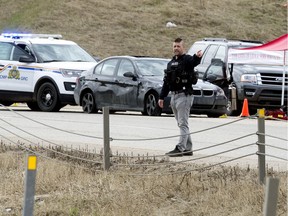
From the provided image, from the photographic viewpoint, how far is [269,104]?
85.0 ft

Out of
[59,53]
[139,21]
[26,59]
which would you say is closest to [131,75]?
[26,59]

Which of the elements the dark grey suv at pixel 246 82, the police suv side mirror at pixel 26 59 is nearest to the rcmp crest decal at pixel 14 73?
the police suv side mirror at pixel 26 59

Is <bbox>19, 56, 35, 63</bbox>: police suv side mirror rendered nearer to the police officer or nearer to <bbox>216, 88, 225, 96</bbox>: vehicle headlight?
<bbox>216, 88, 225, 96</bbox>: vehicle headlight

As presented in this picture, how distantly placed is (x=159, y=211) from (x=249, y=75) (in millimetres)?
15894

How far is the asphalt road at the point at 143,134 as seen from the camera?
1492 centimetres

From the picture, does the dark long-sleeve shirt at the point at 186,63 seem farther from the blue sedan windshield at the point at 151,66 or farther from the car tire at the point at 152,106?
the blue sedan windshield at the point at 151,66

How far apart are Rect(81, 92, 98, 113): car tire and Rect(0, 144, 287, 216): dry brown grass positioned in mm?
11435

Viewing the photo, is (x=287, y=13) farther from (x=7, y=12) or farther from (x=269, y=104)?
(x=269, y=104)

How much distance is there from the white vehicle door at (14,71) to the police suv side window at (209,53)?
5.10 metres

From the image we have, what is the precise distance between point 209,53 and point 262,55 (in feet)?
8.41

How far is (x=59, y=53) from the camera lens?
26.0 meters

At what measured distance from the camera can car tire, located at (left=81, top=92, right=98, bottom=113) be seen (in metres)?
24.4

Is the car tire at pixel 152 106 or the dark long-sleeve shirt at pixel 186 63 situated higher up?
the dark long-sleeve shirt at pixel 186 63

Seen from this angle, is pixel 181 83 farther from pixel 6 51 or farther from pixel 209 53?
pixel 209 53
